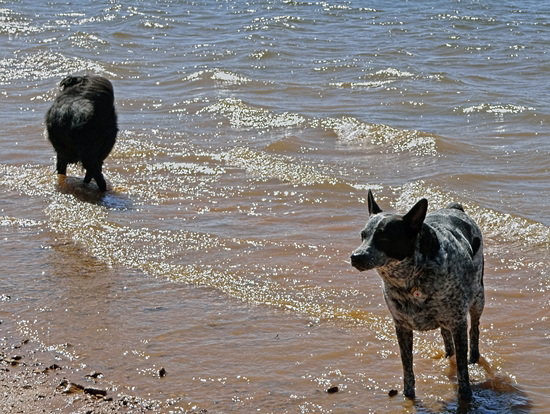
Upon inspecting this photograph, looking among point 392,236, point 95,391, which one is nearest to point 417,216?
point 392,236

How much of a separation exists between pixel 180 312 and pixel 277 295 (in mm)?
827

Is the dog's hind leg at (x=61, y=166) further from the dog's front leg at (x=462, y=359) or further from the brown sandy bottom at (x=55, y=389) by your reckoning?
the dog's front leg at (x=462, y=359)

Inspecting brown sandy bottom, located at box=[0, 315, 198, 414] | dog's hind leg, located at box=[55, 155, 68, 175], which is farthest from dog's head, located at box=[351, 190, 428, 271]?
dog's hind leg, located at box=[55, 155, 68, 175]

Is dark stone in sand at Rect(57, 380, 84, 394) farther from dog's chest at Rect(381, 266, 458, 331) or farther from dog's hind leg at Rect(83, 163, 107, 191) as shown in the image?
dog's hind leg at Rect(83, 163, 107, 191)

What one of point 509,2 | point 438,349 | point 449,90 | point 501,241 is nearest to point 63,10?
point 509,2

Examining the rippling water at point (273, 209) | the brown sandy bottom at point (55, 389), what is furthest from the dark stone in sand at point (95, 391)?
the rippling water at point (273, 209)

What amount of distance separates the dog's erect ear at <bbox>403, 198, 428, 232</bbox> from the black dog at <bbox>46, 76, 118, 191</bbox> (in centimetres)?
588

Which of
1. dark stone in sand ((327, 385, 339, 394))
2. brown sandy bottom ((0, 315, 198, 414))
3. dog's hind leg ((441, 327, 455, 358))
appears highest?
dog's hind leg ((441, 327, 455, 358))

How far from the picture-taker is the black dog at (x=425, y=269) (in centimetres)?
470

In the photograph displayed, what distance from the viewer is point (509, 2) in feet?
78.2

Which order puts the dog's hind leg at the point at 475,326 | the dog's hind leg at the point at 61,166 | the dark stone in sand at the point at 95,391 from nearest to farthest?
the dark stone in sand at the point at 95,391, the dog's hind leg at the point at 475,326, the dog's hind leg at the point at 61,166

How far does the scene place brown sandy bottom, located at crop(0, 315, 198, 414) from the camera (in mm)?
5141

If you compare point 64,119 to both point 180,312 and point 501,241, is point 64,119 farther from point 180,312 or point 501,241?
point 501,241

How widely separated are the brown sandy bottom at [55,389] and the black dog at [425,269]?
1377 millimetres
